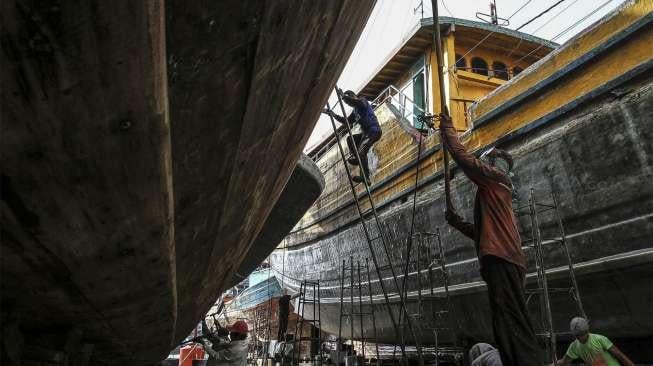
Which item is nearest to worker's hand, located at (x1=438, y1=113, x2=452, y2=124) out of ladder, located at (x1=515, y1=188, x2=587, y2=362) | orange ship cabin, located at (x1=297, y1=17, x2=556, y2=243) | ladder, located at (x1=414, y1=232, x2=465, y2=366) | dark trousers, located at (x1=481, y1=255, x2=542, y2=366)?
dark trousers, located at (x1=481, y1=255, x2=542, y2=366)

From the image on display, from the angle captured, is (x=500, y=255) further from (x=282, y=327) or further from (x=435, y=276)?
(x=282, y=327)

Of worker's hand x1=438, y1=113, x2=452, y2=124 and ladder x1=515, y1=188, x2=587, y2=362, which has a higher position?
worker's hand x1=438, y1=113, x2=452, y2=124

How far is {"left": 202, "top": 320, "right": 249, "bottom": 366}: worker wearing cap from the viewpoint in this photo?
478cm

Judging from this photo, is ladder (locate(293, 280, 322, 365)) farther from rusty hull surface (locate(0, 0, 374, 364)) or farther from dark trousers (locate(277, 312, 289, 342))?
rusty hull surface (locate(0, 0, 374, 364))

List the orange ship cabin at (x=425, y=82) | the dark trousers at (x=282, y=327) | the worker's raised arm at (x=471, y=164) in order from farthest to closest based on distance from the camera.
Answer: the dark trousers at (x=282, y=327), the orange ship cabin at (x=425, y=82), the worker's raised arm at (x=471, y=164)

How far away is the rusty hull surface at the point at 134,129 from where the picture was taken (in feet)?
2.56

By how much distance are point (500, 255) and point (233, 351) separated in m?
3.22

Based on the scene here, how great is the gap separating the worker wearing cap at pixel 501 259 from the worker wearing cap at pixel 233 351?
302cm

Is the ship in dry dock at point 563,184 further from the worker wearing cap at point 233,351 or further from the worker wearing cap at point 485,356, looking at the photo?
the worker wearing cap at point 233,351

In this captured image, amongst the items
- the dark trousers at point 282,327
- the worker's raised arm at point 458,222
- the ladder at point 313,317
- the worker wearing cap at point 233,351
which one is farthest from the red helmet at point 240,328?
the dark trousers at point 282,327

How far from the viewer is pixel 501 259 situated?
108 inches

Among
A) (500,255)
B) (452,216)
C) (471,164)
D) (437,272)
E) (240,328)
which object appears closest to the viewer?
(500,255)

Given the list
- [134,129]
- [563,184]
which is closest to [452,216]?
[563,184]

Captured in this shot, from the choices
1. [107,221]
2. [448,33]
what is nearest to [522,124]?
[448,33]
